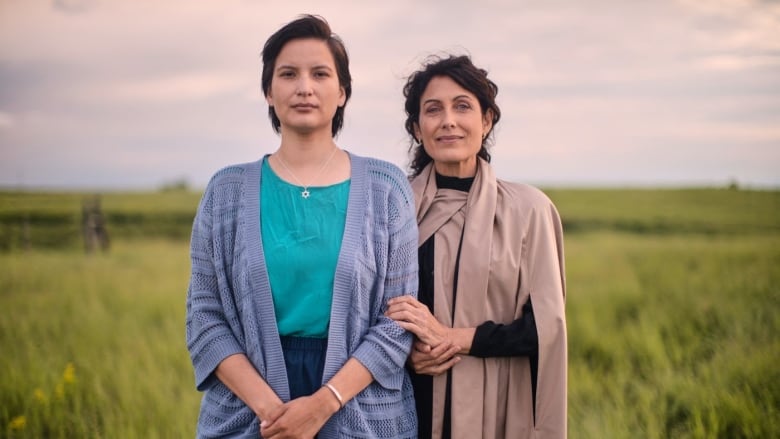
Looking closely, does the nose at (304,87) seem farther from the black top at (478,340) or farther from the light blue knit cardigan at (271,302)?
the black top at (478,340)

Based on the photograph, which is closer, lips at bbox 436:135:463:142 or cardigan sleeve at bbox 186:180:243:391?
cardigan sleeve at bbox 186:180:243:391

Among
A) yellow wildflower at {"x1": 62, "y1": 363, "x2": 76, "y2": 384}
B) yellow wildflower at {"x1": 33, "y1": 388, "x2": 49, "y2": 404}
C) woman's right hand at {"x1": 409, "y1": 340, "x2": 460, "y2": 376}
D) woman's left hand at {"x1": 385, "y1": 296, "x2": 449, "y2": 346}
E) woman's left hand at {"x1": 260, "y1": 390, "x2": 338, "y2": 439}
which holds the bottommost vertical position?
yellow wildflower at {"x1": 33, "y1": 388, "x2": 49, "y2": 404}

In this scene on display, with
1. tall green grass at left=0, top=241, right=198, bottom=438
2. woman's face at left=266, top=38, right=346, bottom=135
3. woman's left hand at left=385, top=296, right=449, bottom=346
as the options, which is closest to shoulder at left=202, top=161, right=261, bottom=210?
woman's face at left=266, top=38, right=346, bottom=135

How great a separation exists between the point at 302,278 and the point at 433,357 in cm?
58

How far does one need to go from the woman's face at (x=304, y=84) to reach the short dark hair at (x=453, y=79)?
590 mm

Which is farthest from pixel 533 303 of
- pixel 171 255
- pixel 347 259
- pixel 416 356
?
pixel 171 255

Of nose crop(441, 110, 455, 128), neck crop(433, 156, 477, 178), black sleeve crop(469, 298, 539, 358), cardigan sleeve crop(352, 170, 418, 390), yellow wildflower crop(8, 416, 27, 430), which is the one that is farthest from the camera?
yellow wildflower crop(8, 416, 27, 430)

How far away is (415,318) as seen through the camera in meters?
2.17

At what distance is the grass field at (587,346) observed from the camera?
13.7 ft

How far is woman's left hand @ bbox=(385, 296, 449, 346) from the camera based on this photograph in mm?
2146

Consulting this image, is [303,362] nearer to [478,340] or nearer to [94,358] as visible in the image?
[478,340]

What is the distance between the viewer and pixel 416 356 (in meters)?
2.30

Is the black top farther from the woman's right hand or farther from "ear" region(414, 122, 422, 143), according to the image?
"ear" region(414, 122, 422, 143)

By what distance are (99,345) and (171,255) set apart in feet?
26.3
